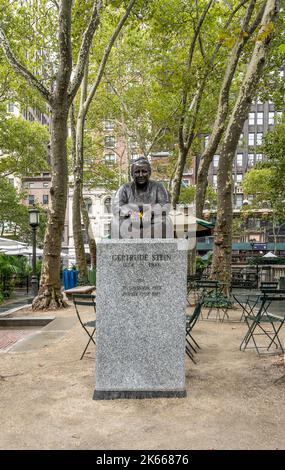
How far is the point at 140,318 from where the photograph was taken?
16.0ft

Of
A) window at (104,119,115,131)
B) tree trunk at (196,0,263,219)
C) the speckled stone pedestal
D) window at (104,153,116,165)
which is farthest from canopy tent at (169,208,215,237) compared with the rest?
window at (104,153,116,165)

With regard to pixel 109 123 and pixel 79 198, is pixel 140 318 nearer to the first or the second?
pixel 79 198

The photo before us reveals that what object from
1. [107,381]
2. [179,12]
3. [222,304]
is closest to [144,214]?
[107,381]

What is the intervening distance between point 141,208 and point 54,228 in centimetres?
825

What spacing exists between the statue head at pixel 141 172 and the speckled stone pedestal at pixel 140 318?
957mm

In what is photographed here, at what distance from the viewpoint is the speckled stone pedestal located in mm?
4848

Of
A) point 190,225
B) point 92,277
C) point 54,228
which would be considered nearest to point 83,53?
point 54,228

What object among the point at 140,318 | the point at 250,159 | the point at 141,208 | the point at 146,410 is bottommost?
the point at 146,410

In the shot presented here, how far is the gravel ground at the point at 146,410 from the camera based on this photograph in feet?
12.3

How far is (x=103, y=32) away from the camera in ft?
75.0

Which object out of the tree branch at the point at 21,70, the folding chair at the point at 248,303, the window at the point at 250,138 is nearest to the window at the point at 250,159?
the window at the point at 250,138

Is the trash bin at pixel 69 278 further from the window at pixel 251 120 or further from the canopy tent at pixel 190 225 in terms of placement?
the window at pixel 251 120

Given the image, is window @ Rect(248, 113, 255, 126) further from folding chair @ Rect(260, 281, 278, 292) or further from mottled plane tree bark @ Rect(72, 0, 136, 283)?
folding chair @ Rect(260, 281, 278, 292)

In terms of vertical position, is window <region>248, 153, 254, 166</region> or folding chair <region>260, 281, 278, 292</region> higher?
window <region>248, 153, 254, 166</region>
